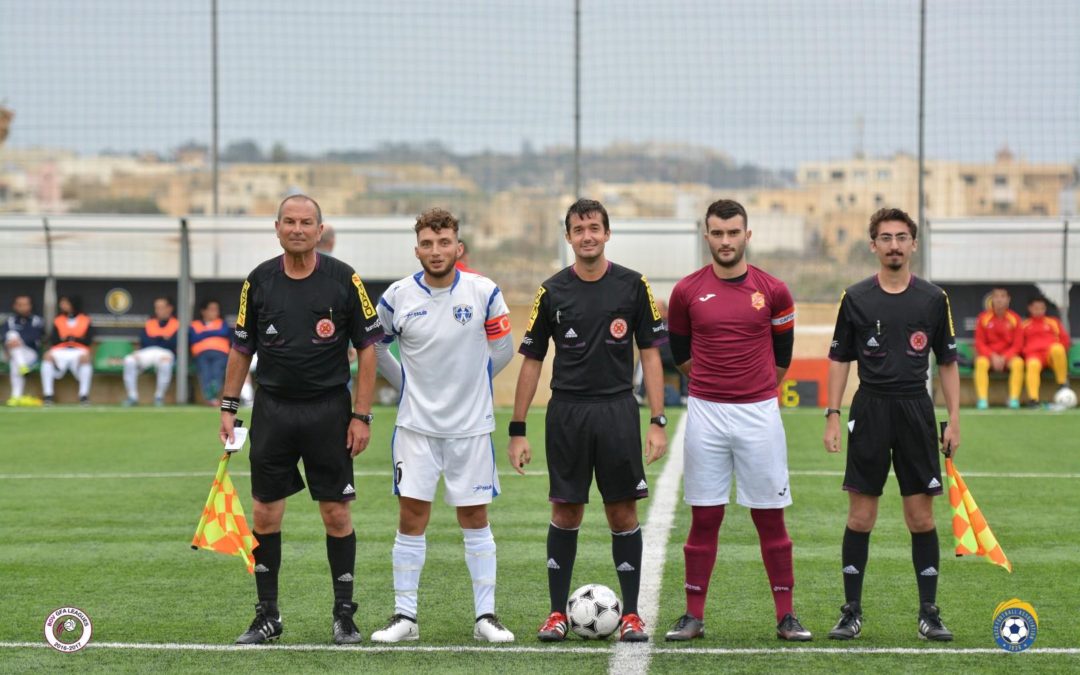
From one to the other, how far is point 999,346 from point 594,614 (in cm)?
1230

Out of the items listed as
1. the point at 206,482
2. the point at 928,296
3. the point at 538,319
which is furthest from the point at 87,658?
the point at 206,482

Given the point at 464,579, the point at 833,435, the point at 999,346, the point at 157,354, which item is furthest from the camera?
the point at 157,354

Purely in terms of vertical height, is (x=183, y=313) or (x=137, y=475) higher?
(x=183, y=313)

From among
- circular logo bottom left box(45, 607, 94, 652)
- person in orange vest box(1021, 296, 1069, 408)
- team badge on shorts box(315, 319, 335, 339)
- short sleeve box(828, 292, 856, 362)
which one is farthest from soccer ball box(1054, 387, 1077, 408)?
circular logo bottom left box(45, 607, 94, 652)

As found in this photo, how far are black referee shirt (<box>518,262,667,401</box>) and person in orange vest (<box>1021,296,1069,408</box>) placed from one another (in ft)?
39.4

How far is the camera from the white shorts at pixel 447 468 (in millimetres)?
6012

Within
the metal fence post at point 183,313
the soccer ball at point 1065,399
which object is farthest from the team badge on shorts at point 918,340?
the metal fence post at point 183,313

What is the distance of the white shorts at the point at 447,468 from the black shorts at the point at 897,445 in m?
1.60

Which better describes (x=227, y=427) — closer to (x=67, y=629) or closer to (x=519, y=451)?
(x=67, y=629)

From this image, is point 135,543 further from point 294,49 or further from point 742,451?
point 294,49

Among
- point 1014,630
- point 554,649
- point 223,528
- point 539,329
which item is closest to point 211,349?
point 223,528

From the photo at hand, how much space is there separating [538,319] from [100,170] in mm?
15939

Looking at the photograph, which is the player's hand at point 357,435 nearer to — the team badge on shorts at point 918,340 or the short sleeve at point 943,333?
the team badge on shorts at point 918,340

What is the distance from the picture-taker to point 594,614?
19.6 ft
